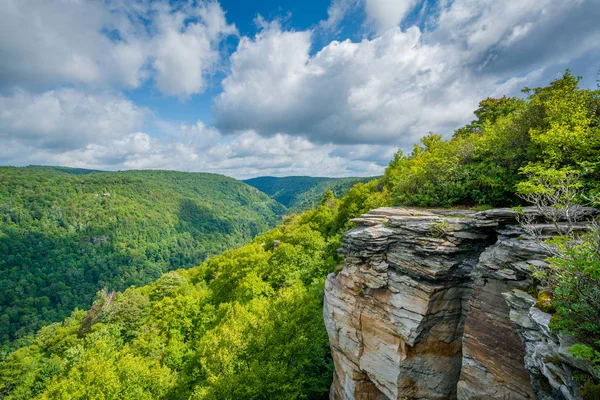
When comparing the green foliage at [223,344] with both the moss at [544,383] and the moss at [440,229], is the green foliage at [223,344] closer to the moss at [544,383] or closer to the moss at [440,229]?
the moss at [440,229]

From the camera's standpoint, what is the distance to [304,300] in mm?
22797

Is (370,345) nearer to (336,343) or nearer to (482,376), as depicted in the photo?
(336,343)

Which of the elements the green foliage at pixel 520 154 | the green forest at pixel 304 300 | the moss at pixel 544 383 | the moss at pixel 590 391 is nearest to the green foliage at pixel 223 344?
the green forest at pixel 304 300

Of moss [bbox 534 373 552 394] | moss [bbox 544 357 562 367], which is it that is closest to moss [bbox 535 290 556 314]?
moss [bbox 544 357 562 367]

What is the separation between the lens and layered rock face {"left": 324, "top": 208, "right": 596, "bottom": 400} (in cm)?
895

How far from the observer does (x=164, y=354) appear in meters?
24.8

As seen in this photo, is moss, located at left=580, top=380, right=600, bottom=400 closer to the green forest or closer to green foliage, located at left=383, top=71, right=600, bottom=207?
the green forest

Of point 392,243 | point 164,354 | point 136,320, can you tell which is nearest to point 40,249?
point 136,320

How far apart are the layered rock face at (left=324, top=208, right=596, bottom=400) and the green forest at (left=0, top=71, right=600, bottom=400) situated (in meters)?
1.97

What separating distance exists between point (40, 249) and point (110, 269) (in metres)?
45.8

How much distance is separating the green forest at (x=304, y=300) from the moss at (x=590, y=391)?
2.05ft

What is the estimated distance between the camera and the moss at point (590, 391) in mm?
5568

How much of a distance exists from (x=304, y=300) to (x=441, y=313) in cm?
1248

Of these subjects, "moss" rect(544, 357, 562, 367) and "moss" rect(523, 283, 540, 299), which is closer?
"moss" rect(544, 357, 562, 367)
